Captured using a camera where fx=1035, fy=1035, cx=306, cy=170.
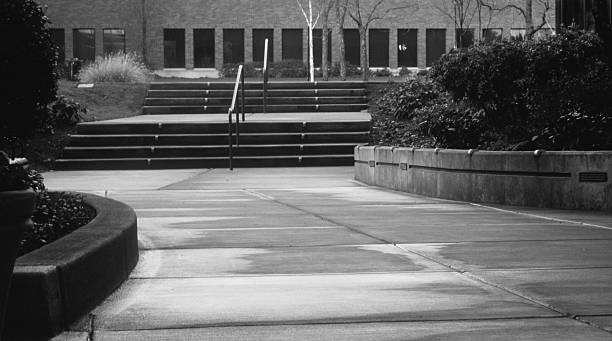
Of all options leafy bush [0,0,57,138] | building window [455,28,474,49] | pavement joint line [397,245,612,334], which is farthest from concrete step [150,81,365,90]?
pavement joint line [397,245,612,334]

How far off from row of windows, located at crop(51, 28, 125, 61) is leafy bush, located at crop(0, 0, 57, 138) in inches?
1792

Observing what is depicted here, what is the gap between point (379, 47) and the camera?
59344 millimetres

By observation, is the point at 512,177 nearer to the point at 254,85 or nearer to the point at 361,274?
the point at 361,274

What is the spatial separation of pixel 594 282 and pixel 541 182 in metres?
6.21

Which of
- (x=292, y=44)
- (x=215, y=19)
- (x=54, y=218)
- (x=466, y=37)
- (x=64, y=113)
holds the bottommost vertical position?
(x=54, y=218)

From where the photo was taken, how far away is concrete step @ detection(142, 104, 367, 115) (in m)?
32.4

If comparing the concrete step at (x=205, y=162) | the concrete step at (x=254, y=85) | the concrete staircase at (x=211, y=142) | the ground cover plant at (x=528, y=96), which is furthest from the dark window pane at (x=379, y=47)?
the ground cover plant at (x=528, y=96)

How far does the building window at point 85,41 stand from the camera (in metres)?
56.8

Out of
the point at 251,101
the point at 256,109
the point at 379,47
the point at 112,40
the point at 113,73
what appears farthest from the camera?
the point at 379,47

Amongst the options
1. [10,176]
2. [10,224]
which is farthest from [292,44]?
[10,224]

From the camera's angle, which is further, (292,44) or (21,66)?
(292,44)

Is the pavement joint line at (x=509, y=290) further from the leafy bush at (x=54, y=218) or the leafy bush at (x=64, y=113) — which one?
the leafy bush at (x=64, y=113)

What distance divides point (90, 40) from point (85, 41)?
28cm

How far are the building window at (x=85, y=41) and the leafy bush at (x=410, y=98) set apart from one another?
106 ft
